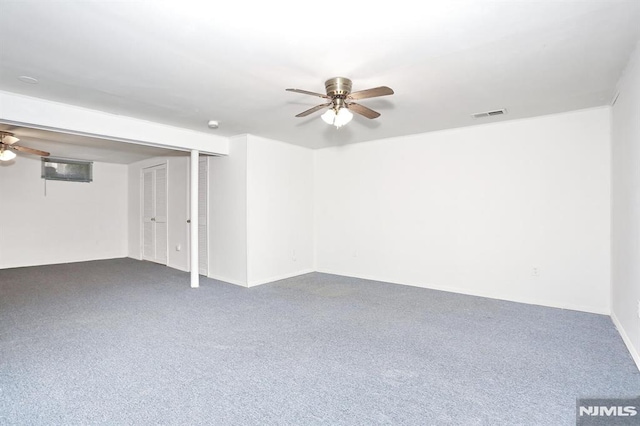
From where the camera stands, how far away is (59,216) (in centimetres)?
712

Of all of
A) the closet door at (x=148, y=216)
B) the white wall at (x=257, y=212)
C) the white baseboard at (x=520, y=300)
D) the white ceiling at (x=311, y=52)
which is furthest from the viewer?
the closet door at (x=148, y=216)

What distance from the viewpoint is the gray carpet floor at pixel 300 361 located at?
1.95 metres

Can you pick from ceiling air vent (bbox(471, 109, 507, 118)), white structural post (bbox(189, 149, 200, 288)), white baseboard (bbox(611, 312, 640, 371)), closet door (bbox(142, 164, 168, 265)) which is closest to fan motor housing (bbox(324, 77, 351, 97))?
ceiling air vent (bbox(471, 109, 507, 118))

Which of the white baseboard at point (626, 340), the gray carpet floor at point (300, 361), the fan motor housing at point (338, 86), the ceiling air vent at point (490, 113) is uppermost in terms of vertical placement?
the ceiling air vent at point (490, 113)

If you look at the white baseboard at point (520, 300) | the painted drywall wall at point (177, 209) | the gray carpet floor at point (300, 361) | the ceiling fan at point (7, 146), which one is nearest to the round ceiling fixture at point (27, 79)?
the gray carpet floor at point (300, 361)

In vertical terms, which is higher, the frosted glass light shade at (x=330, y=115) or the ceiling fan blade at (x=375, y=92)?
the ceiling fan blade at (x=375, y=92)

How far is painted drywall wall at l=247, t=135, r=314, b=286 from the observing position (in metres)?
5.09

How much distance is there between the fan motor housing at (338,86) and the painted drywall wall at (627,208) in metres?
2.06

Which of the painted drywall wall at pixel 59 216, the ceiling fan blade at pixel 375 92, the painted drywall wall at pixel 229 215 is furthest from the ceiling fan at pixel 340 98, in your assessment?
the painted drywall wall at pixel 59 216

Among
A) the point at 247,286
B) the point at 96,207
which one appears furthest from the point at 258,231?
the point at 96,207

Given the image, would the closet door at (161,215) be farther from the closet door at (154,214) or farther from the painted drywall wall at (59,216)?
the painted drywall wall at (59,216)

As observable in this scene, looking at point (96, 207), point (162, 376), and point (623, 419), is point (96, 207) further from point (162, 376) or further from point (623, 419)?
point (623, 419)

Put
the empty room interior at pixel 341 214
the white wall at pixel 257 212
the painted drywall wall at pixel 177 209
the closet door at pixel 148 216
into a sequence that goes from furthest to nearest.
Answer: the closet door at pixel 148 216
the painted drywall wall at pixel 177 209
the white wall at pixel 257 212
the empty room interior at pixel 341 214

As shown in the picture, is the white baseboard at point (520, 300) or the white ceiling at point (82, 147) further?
the white ceiling at point (82, 147)
